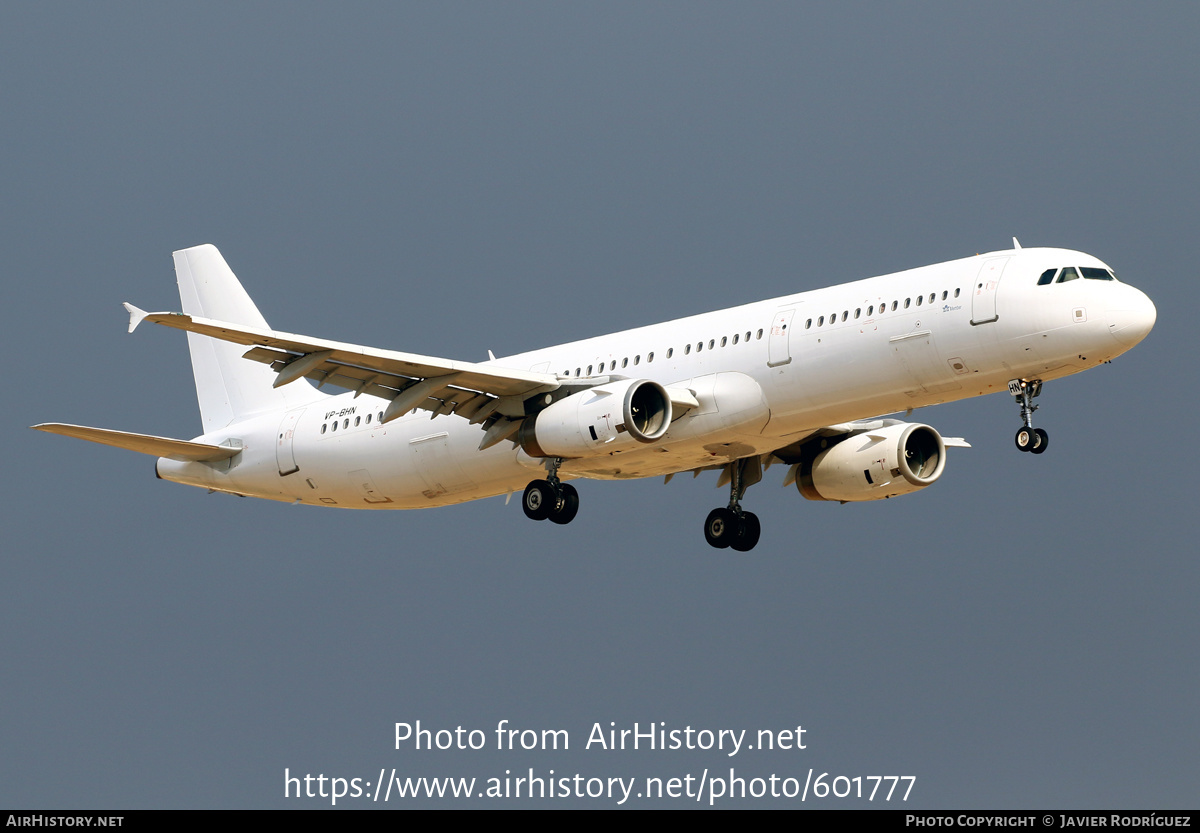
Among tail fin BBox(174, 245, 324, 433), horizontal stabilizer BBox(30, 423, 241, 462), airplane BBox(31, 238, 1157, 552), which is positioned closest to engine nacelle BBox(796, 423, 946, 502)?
airplane BBox(31, 238, 1157, 552)

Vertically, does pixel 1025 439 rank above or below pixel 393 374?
below

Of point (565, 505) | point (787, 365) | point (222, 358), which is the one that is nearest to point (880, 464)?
point (787, 365)

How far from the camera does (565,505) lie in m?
41.2

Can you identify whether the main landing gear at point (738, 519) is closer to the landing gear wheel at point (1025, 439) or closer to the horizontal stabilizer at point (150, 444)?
the landing gear wheel at point (1025, 439)

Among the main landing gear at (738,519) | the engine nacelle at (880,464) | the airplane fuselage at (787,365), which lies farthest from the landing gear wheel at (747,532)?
the airplane fuselage at (787,365)

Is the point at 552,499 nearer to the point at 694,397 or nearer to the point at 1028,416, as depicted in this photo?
the point at 694,397

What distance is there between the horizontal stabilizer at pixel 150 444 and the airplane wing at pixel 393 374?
4755mm

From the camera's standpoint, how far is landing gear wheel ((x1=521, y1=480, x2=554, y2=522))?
4119 centimetres

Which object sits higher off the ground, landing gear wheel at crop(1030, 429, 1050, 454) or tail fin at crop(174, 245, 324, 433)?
tail fin at crop(174, 245, 324, 433)

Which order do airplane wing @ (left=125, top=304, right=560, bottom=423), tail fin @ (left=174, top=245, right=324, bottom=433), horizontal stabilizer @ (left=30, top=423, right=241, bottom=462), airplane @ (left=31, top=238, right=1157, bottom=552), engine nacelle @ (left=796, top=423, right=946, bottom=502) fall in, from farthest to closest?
tail fin @ (left=174, top=245, right=324, bottom=433), engine nacelle @ (left=796, top=423, right=946, bottom=502), horizontal stabilizer @ (left=30, top=423, right=241, bottom=462), airplane wing @ (left=125, top=304, right=560, bottom=423), airplane @ (left=31, top=238, right=1157, bottom=552)

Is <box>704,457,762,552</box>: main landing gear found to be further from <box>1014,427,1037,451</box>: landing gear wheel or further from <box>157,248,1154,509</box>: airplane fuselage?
<box>1014,427,1037,451</box>: landing gear wheel

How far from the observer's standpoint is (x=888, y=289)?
3766 centimetres

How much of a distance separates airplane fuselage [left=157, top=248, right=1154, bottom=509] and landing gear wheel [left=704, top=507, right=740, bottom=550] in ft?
12.4

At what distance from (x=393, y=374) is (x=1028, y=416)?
1492cm
